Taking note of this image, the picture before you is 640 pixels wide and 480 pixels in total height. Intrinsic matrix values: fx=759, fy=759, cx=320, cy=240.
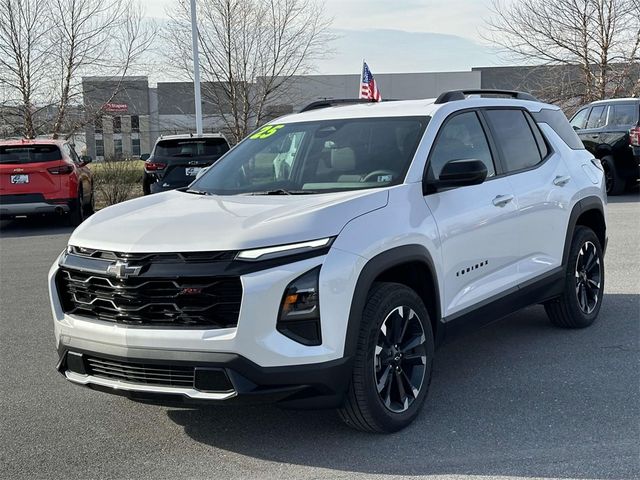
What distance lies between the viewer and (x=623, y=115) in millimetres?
15516

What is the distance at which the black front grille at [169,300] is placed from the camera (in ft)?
11.9

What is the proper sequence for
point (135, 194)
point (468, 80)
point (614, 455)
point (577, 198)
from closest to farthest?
point (614, 455), point (577, 198), point (135, 194), point (468, 80)

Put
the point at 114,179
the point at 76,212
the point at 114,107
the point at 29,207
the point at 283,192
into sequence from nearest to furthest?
the point at 283,192, the point at 29,207, the point at 76,212, the point at 114,179, the point at 114,107

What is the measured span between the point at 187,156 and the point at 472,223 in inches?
426

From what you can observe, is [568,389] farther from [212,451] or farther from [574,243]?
[212,451]

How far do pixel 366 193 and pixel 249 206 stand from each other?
0.66 metres

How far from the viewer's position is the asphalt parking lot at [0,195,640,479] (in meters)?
3.76

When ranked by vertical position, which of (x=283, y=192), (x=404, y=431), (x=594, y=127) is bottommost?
(x=404, y=431)

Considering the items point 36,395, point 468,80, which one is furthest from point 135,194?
point 468,80

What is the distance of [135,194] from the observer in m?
19.7

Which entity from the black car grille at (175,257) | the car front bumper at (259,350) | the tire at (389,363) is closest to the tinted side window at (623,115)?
the tire at (389,363)

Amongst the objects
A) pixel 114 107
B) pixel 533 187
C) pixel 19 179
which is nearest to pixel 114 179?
pixel 19 179

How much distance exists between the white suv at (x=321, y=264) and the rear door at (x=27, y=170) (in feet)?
31.2

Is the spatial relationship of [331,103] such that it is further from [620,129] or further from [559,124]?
[620,129]
